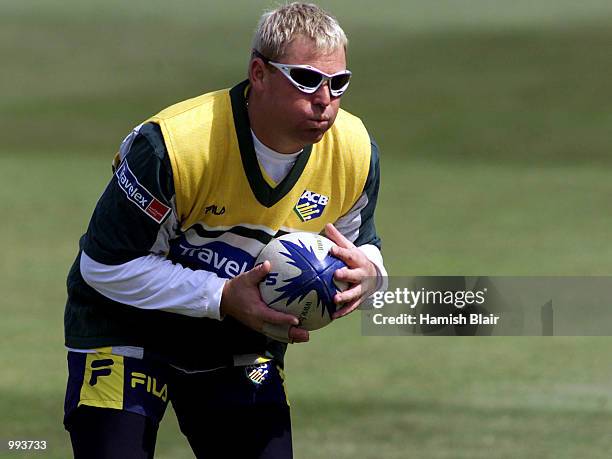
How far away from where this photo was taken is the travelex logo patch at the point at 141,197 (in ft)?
15.4

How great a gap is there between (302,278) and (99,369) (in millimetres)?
839

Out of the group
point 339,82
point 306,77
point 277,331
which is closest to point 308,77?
point 306,77

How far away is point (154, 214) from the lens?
4738 millimetres

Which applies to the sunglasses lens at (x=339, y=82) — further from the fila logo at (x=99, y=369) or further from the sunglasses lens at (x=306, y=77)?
the fila logo at (x=99, y=369)

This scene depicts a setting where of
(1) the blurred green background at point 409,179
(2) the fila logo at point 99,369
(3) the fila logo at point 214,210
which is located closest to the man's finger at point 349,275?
→ (3) the fila logo at point 214,210

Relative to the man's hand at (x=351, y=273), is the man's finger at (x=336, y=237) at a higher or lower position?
higher

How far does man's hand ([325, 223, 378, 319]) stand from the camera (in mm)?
4926

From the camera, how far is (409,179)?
18969 millimetres

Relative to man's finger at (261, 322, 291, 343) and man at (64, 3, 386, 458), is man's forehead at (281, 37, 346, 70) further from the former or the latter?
man's finger at (261, 322, 291, 343)

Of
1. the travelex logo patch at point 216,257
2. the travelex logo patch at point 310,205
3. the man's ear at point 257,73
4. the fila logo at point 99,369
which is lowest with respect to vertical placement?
the fila logo at point 99,369
